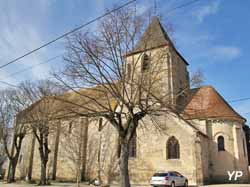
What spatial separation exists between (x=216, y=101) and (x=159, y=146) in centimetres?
918

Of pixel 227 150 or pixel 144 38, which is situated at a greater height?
pixel 144 38

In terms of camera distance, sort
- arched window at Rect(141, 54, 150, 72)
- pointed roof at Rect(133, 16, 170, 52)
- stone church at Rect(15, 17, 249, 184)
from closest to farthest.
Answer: pointed roof at Rect(133, 16, 170, 52) < arched window at Rect(141, 54, 150, 72) < stone church at Rect(15, 17, 249, 184)

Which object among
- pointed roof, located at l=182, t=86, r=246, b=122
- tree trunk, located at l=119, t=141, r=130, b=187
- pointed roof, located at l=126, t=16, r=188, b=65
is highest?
pointed roof, located at l=126, t=16, r=188, b=65

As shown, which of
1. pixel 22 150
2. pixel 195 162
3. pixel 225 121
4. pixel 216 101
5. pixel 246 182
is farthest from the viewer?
pixel 22 150

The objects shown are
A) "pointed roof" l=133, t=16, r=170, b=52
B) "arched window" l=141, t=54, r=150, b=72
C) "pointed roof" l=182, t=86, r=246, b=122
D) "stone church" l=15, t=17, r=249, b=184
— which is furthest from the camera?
"pointed roof" l=182, t=86, r=246, b=122

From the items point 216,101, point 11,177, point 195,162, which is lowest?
point 11,177

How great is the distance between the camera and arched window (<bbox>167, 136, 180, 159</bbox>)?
1007 inches

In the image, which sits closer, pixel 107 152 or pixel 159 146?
pixel 159 146

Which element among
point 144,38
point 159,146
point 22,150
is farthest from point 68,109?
point 22,150

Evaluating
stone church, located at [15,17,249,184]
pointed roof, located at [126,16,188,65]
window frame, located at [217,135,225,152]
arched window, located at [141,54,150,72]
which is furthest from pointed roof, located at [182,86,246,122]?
pointed roof, located at [126,16,188,65]

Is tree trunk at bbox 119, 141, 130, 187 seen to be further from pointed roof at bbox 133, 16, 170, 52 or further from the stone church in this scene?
the stone church

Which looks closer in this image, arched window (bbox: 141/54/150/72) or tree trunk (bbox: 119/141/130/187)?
tree trunk (bbox: 119/141/130/187)

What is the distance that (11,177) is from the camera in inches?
1228

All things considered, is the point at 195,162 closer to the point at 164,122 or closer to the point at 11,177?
the point at 164,122
